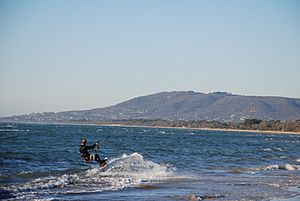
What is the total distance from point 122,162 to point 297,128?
537ft

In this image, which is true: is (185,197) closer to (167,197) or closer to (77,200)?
(167,197)

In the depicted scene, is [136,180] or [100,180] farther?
[136,180]

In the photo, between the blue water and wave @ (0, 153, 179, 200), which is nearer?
the blue water

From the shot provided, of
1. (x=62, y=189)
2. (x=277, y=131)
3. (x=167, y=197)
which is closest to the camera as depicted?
(x=167, y=197)

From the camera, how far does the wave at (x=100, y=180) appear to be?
19.9 metres

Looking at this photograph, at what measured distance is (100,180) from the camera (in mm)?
23797

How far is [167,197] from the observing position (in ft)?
62.1

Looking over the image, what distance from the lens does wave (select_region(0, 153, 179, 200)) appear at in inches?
784

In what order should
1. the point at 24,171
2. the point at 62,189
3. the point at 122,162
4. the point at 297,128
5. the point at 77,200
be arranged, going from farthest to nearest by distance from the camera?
the point at 297,128 → the point at 122,162 → the point at 24,171 → the point at 62,189 → the point at 77,200

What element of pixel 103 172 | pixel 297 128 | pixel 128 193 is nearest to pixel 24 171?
pixel 103 172

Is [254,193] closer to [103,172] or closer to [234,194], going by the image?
[234,194]

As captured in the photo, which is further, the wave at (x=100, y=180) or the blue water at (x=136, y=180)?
the wave at (x=100, y=180)

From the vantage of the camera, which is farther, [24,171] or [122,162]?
[122,162]

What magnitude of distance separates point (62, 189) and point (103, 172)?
6.53m
